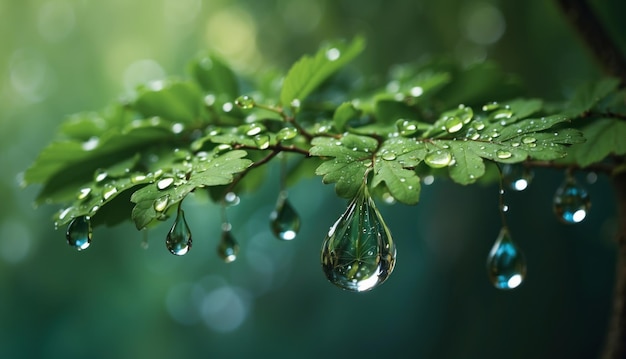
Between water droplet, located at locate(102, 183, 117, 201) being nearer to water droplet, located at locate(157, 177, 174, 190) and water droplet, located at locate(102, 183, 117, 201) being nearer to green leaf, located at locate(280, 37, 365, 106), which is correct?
water droplet, located at locate(157, 177, 174, 190)

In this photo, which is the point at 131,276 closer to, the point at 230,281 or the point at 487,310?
the point at 230,281

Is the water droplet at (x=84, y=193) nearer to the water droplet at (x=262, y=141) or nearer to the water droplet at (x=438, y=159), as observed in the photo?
the water droplet at (x=262, y=141)

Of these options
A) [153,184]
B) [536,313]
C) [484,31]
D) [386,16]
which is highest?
[386,16]

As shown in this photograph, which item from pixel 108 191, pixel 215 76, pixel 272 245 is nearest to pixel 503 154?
pixel 108 191

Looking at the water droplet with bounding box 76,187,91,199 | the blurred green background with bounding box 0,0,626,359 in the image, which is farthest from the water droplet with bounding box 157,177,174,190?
the blurred green background with bounding box 0,0,626,359

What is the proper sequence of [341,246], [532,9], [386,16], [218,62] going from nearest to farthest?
1. [341,246]
2. [218,62]
3. [532,9]
4. [386,16]

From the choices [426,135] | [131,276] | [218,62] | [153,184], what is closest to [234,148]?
[153,184]
